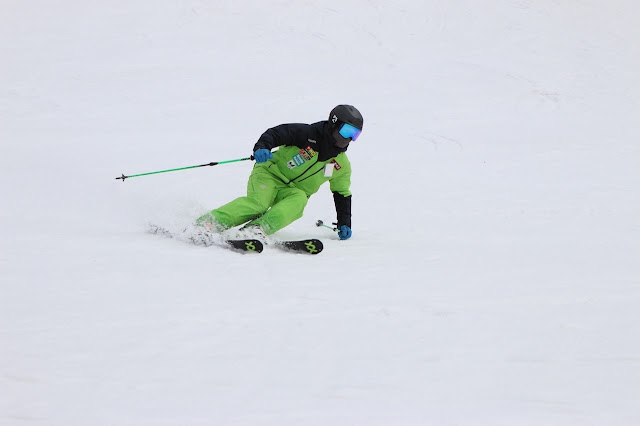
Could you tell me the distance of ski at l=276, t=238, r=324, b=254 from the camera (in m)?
4.85

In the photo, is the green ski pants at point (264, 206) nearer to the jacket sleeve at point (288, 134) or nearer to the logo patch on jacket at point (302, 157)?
the logo patch on jacket at point (302, 157)

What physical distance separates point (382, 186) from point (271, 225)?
294 cm

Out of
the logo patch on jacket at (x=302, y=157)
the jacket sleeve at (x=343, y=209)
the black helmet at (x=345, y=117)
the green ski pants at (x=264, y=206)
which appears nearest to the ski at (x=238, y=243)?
the green ski pants at (x=264, y=206)

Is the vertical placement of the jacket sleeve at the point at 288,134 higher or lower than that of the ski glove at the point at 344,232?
higher

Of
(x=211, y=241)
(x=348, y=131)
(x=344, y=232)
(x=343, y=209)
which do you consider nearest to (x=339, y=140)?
(x=348, y=131)

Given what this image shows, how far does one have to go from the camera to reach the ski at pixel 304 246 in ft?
15.9

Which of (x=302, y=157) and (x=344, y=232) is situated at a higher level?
(x=302, y=157)

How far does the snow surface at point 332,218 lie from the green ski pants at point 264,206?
1.25ft

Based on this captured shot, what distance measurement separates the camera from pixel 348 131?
512 centimetres

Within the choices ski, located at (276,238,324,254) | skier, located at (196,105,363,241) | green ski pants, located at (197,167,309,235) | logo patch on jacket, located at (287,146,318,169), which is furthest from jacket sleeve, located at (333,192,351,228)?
ski, located at (276,238,324,254)

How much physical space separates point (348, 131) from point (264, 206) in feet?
2.97

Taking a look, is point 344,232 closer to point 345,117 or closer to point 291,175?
point 291,175

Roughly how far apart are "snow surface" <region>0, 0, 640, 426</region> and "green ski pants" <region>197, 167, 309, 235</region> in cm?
38

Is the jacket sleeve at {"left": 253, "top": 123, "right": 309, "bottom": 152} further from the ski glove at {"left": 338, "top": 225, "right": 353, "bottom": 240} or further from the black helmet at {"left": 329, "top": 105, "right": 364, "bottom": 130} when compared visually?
the ski glove at {"left": 338, "top": 225, "right": 353, "bottom": 240}
